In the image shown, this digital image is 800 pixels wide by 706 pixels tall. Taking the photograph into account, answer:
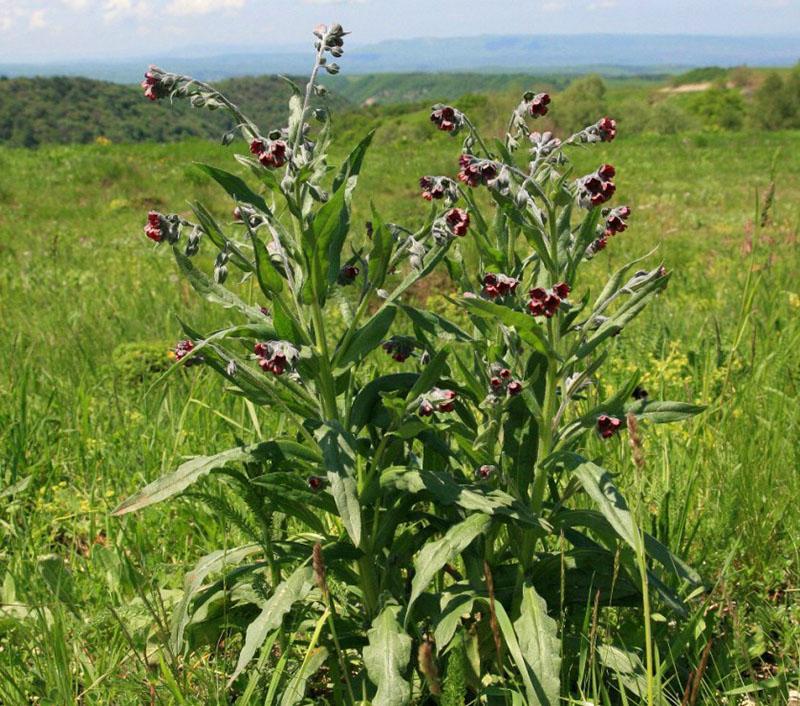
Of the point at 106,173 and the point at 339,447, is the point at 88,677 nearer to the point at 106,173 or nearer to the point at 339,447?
the point at 339,447

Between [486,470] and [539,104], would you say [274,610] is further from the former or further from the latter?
[539,104]

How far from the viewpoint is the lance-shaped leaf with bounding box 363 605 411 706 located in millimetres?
1914

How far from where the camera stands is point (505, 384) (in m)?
1.89

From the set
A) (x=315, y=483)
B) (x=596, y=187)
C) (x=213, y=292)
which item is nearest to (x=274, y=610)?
(x=315, y=483)

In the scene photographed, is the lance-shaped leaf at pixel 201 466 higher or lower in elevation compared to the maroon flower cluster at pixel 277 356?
lower

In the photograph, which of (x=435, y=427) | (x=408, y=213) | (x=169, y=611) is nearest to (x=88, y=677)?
(x=169, y=611)

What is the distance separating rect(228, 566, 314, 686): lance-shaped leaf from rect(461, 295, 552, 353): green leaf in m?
0.81

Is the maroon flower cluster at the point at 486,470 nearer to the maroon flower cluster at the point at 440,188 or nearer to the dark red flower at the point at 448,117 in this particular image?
the maroon flower cluster at the point at 440,188

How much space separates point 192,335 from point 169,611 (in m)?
1.02

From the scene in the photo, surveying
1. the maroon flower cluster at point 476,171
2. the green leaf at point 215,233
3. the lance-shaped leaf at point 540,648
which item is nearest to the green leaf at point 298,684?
the lance-shaped leaf at point 540,648

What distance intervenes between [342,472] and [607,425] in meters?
0.63

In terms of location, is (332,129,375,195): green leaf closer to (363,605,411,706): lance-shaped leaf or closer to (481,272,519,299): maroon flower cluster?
(481,272,519,299): maroon flower cluster

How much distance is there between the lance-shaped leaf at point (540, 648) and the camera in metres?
1.88

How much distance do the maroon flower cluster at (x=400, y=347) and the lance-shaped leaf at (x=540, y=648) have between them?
27.7 inches
